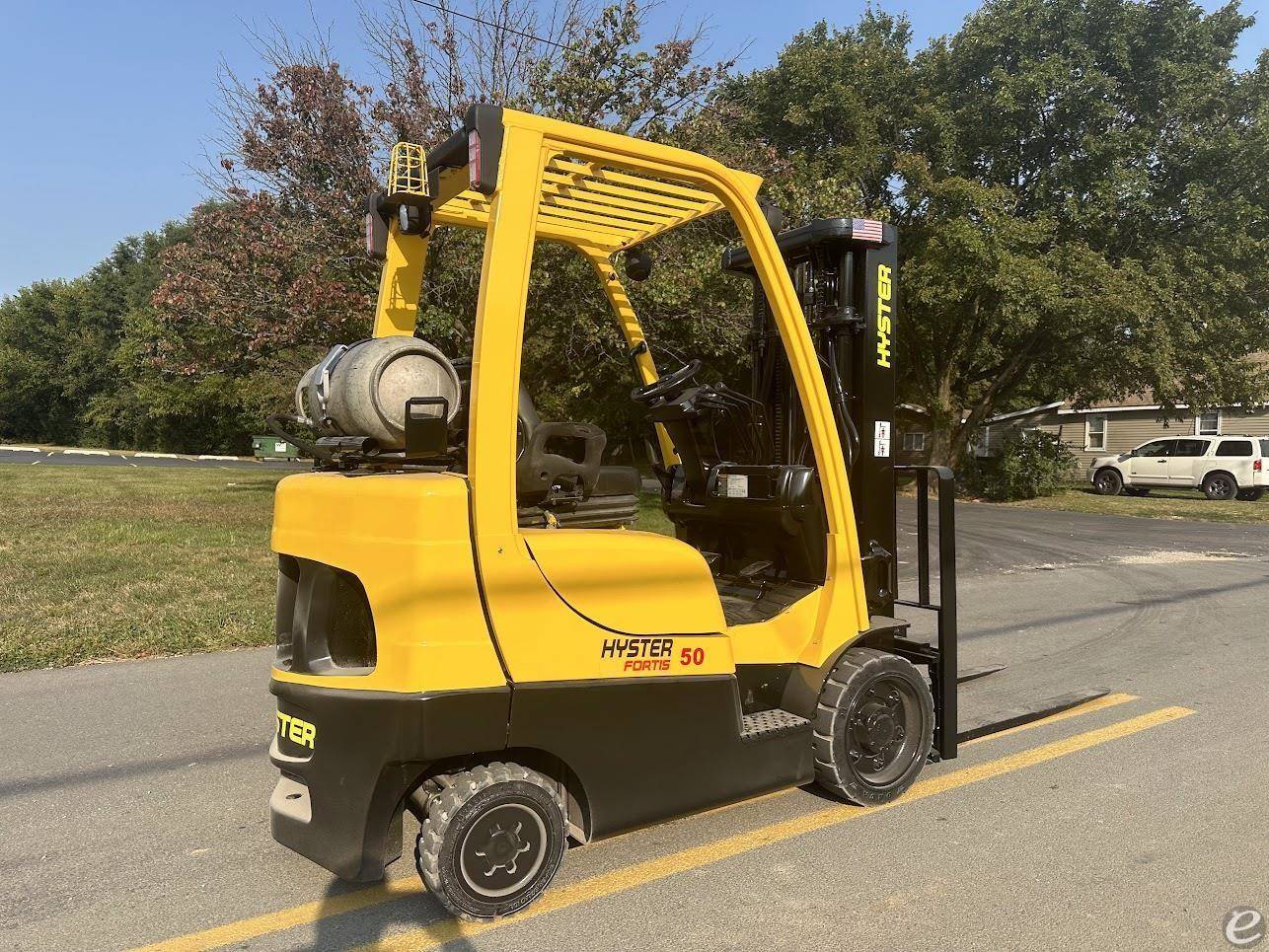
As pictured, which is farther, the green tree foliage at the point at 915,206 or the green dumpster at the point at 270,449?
the green dumpster at the point at 270,449

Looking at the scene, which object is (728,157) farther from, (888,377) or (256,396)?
(256,396)

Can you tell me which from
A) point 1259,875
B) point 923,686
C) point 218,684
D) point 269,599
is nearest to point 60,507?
point 269,599

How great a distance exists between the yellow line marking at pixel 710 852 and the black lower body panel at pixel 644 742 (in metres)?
0.25

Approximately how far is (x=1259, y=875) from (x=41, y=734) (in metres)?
5.79

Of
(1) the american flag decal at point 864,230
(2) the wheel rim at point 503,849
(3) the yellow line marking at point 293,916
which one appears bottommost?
(3) the yellow line marking at point 293,916

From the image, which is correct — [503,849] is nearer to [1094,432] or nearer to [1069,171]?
[1069,171]

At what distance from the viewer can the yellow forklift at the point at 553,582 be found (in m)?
2.80

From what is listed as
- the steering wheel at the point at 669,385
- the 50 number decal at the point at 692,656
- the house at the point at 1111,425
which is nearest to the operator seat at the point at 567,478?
the steering wheel at the point at 669,385

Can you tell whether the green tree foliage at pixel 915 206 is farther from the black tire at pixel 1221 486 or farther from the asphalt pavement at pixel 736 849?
the asphalt pavement at pixel 736 849

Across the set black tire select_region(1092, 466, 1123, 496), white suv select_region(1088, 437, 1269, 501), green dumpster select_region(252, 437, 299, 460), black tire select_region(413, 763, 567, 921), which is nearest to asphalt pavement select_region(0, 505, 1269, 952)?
black tire select_region(413, 763, 567, 921)

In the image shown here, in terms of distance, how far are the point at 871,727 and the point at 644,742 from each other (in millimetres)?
1274

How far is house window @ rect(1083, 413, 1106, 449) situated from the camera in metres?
36.1

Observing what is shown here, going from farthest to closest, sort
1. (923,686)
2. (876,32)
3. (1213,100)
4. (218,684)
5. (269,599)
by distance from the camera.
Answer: (876,32)
(1213,100)
(269,599)
(218,684)
(923,686)

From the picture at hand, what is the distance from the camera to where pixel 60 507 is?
50.9 feet
